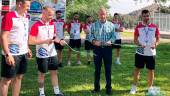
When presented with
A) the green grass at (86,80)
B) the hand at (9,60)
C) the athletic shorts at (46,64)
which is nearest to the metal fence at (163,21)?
the green grass at (86,80)

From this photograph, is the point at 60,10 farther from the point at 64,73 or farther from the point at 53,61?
the point at 53,61

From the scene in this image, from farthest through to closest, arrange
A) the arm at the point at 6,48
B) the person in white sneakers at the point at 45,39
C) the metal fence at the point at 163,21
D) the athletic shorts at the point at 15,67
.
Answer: the metal fence at the point at 163,21 → the person in white sneakers at the point at 45,39 → the athletic shorts at the point at 15,67 → the arm at the point at 6,48

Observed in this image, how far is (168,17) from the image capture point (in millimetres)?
62344

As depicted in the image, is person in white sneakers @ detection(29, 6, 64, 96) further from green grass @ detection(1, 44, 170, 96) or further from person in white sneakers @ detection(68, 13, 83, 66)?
person in white sneakers @ detection(68, 13, 83, 66)

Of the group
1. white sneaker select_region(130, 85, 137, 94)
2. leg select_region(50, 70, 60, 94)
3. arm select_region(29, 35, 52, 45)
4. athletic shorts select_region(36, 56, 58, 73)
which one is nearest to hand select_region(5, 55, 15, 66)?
arm select_region(29, 35, 52, 45)

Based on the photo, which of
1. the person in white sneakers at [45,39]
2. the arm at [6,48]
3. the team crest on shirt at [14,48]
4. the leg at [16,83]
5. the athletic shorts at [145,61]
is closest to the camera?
the arm at [6,48]

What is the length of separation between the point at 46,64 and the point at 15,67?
5.20 feet

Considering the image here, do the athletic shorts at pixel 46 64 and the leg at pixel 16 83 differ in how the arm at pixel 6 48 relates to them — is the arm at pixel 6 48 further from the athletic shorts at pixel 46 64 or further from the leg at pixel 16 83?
the athletic shorts at pixel 46 64

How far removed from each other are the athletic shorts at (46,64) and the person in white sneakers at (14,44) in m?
1.24

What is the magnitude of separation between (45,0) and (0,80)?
9.30 m

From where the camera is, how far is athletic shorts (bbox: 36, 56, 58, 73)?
1021cm

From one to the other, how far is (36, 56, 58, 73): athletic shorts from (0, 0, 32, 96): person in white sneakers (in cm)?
124

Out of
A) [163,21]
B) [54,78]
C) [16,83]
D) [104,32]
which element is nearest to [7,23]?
[16,83]

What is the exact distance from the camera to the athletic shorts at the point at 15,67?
8594 millimetres
